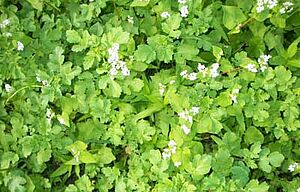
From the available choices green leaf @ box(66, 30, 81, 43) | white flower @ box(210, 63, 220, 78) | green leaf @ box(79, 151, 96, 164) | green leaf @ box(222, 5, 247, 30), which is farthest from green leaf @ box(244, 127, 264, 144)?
green leaf @ box(66, 30, 81, 43)

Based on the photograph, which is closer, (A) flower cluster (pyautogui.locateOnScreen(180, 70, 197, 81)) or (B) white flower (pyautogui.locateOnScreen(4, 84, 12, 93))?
(A) flower cluster (pyautogui.locateOnScreen(180, 70, 197, 81))

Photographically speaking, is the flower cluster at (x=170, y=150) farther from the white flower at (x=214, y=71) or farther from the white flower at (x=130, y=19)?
the white flower at (x=130, y=19)

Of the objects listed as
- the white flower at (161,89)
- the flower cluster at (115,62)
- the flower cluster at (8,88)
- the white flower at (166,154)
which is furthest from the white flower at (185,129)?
the flower cluster at (8,88)

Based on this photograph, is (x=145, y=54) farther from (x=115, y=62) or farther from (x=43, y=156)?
(x=43, y=156)

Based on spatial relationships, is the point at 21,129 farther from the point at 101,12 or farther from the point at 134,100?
the point at 101,12

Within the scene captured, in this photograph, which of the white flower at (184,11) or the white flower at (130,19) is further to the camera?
the white flower at (130,19)

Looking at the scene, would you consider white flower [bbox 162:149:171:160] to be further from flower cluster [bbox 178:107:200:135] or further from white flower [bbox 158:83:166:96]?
white flower [bbox 158:83:166:96]

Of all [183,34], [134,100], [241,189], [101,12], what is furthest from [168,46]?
[241,189]
